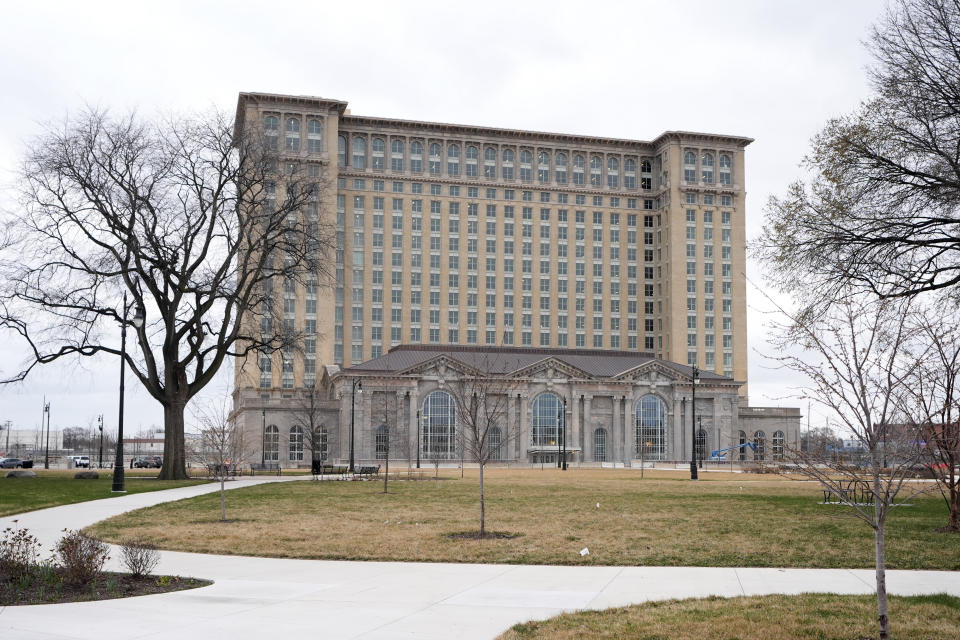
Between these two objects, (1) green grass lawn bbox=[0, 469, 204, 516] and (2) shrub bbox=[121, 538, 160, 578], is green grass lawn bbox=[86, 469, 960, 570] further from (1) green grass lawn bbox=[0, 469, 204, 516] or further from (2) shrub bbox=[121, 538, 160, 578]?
(1) green grass lawn bbox=[0, 469, 204, 516]

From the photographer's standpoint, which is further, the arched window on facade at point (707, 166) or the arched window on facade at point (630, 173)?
the arched window on facade at point (630, 173)

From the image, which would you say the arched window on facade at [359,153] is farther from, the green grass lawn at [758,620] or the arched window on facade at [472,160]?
the green grass lawn at [758,620]

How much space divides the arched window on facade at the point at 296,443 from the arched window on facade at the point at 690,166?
229 ft

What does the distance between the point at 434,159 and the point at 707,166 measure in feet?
136

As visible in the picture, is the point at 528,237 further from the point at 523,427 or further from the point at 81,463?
the point at 81,463

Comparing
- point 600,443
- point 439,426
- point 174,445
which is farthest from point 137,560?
point 600,443

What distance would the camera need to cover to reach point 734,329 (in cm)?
14038

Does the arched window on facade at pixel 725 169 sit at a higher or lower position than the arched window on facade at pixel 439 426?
higher

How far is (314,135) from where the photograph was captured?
128500 millimetres

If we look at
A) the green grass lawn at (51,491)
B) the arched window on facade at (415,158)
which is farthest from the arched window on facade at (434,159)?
the green grass lawn at (51,491)

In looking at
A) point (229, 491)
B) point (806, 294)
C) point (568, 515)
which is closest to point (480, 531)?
point (568, 515)

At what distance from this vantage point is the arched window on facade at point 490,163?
459ft

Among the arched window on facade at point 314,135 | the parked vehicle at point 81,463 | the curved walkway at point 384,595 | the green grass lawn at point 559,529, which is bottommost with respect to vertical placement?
the parked vehicle at point 81,463

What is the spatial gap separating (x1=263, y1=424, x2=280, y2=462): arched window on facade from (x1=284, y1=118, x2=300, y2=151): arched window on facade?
40.4 m
